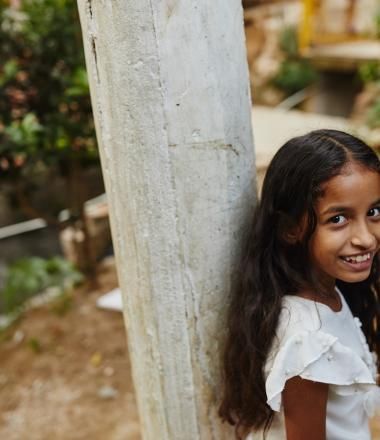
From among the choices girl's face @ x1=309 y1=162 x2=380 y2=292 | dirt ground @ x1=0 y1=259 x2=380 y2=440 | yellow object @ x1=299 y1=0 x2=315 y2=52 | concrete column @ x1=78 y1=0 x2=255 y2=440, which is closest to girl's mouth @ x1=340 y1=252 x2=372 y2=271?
girl's face @ x1=309 y1=162 x2=380 y2=292

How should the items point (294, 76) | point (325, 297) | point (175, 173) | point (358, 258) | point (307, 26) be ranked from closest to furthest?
point (175, 173), point (358, 258), point (325, 297), point (307, 26), point (294, 76)

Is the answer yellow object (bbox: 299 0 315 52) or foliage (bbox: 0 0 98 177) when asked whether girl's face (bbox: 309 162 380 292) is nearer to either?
foliage (bbox: 0 0 98 177)

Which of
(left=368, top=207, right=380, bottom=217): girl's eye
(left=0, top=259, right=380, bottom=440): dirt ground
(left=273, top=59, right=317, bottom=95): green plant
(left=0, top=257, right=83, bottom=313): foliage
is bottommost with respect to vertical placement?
(left=0, top=259, right=380, bottom=440): dirt ground

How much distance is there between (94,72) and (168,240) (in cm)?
38

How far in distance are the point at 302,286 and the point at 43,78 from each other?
2.99 meters

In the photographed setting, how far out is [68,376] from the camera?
140 inches

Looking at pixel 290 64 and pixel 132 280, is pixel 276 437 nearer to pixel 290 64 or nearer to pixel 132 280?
pixel 132 280

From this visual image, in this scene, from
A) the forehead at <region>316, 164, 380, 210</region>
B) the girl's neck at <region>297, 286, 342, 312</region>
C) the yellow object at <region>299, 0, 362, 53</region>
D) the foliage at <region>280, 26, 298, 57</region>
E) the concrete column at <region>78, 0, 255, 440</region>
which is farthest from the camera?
the foliage at <region>280, 26, 298, 57</region>

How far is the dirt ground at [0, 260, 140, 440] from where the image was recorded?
10.4 ft

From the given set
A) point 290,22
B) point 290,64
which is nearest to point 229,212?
point 290,64

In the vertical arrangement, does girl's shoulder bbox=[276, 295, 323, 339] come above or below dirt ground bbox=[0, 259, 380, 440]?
above

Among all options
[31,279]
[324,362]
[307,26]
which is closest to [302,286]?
[324,362]

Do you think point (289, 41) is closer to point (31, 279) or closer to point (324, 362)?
point (31, 279)

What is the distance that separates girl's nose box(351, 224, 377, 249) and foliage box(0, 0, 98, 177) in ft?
9.24
